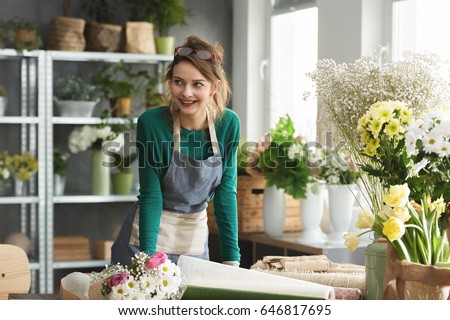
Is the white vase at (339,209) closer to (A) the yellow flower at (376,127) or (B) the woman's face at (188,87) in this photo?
(B) the woman's face at (188,87)

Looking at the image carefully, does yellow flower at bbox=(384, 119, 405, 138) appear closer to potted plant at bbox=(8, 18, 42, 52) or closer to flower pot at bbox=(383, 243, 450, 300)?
flower pot at bbox=(383, 243, 450, 300)

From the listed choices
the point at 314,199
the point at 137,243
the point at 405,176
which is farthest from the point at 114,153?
the point at 405,176

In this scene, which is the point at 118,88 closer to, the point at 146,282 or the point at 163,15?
the point at 163,15

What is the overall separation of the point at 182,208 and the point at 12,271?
0.63m

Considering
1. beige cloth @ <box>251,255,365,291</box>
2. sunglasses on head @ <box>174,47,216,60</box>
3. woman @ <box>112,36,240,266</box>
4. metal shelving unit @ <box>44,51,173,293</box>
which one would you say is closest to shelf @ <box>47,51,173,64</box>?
metal shelving unit @ <box>44,51,173,293</box>

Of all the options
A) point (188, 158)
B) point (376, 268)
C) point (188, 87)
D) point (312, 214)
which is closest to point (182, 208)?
point (188, 158)

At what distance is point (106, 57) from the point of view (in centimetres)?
534

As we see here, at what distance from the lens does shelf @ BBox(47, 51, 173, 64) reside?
17.2 feet

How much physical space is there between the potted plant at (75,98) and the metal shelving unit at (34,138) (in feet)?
0.46

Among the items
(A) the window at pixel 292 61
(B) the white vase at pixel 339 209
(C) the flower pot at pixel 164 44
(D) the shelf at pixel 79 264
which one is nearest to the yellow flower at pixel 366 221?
(B) the white vase at pixel 339 209

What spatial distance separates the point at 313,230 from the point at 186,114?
2038mm

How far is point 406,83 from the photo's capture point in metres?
2.21

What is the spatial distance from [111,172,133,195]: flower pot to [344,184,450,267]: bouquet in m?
3.79

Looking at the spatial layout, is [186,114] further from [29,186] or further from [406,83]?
[29,186]
